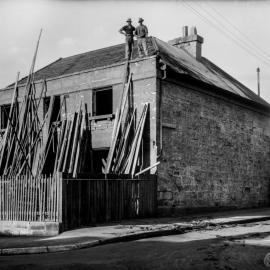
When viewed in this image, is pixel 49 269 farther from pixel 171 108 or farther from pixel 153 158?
pixel 171 108

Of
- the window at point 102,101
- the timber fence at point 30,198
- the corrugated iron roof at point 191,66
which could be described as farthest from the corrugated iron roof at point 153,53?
the timber fence at point 30,198

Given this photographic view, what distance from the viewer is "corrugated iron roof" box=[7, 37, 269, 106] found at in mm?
19281

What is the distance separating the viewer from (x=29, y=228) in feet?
40.7

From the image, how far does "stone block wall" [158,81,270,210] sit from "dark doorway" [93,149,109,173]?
2737 mm

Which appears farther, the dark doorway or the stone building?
the dark doorway

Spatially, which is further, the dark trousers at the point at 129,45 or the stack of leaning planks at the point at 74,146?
the dark trousers at the point at 129,45

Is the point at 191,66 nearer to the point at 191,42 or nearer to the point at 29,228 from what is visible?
the point at 191,42

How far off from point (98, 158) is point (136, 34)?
5736mm

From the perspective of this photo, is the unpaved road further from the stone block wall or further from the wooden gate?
the stone block wall

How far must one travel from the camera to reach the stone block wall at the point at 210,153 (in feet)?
56.9

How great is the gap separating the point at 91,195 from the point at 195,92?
309 inches

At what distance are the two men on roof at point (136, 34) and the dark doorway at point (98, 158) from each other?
3.96m

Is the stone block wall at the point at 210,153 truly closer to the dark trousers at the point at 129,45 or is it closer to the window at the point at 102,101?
the dark trousers at the point at 129,45

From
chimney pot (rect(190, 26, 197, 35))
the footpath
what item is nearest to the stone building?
chimney pot (rect(190, 26, 197, 35))
